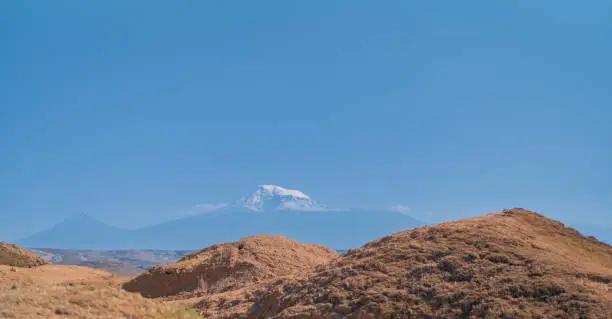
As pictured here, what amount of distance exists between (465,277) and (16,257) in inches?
1774

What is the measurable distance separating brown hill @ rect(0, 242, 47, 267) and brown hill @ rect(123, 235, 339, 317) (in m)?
20.0

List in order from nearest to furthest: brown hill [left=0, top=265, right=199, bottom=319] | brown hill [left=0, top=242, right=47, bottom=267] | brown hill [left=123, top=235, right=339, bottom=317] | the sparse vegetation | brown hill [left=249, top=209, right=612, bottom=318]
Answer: brown hill [left=0, top=265, right=199, bottom=319] < the sparse vegetation < brown hill [left=249, top=209, right=612, bottom=318] < brown hill [left=123, top=235, right=339, bottom=317] < brown hill [left=0, top=242, right=47, bottom=267]

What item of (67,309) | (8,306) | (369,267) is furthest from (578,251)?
(8,306)

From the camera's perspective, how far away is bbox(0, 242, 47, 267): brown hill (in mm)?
45188

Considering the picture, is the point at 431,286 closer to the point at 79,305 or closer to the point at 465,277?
the point at 465,277

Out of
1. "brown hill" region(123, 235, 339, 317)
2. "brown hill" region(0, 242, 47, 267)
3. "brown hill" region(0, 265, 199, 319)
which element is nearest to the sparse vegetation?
"brown hill" region(0, 265, 199, 319)

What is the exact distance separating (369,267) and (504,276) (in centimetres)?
490

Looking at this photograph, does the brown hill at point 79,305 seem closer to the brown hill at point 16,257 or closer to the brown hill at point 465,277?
the brown hill at point 465,277

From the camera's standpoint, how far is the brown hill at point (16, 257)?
148 ft

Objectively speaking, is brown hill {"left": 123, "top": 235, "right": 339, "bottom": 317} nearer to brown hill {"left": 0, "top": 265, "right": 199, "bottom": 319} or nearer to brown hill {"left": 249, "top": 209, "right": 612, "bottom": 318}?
brown hill {"left": 249, "top": 209, "right": 612, "bottom": 318}

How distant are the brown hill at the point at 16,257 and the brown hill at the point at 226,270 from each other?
65.7 ft

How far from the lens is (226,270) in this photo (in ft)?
98.4

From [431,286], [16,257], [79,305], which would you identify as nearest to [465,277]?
[431,286]

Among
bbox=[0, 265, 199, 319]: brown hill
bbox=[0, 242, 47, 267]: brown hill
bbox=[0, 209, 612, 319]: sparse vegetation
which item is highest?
bbox=[0, 242, 47, 267]: brown hill
